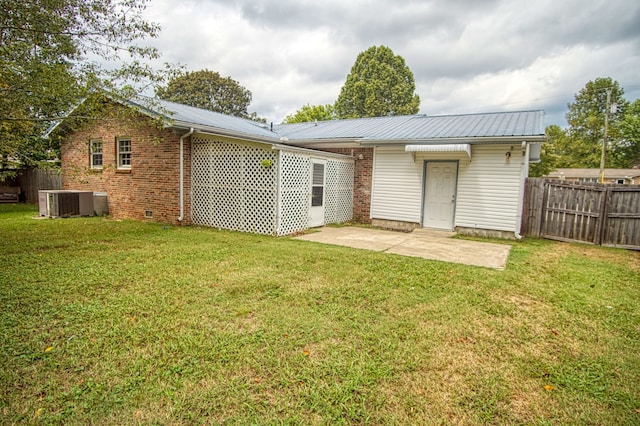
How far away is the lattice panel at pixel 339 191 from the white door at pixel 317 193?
0.87 ft

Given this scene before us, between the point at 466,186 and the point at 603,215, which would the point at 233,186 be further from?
the point at 603,215

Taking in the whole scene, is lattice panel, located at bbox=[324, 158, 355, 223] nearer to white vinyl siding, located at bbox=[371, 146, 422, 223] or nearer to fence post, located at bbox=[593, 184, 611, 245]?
white vinyl siding, located at bbox=[371, 146, 422, 223]

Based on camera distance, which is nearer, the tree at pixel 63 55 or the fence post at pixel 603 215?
the tree at pixel 63 55

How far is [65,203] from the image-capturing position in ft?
38.3

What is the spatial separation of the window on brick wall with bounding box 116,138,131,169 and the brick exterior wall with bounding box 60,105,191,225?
0.16m

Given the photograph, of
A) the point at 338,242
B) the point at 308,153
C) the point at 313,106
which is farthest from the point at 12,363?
the point at 313,106

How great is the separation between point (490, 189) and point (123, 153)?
39.7 feet

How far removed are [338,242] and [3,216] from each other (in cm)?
1186

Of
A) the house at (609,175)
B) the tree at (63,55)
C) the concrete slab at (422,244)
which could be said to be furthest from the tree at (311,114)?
the tree at (63,55)

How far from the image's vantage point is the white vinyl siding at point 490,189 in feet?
31.7

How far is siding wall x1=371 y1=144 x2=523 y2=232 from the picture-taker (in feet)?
32.0

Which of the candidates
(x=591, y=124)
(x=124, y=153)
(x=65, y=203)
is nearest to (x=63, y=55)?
(x=124, y=153)

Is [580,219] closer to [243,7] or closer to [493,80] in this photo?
[243,7]

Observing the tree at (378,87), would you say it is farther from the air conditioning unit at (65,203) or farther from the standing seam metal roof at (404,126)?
the air conditioning unit at (65,203)
